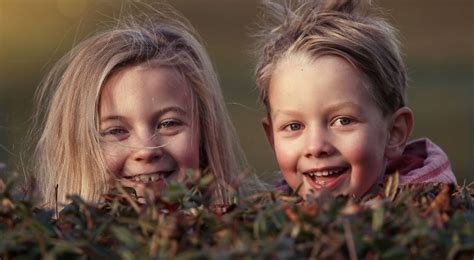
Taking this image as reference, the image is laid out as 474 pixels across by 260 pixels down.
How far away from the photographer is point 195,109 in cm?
351

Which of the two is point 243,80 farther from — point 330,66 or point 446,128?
point 330,66

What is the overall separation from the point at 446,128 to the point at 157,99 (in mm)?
8788

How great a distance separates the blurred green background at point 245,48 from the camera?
11531mm

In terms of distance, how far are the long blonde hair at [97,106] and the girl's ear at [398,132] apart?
21.6 inches

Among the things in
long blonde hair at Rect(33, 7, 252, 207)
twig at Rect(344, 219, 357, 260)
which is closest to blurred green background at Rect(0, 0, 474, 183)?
long blonde hair at Rect(33, 7, 252, 207)

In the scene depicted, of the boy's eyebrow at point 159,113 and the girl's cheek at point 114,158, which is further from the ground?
the boy's eyebrow at point 159,113

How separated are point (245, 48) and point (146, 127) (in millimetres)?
8479

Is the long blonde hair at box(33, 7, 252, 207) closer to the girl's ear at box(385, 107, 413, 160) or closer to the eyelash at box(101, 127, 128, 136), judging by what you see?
the eyelash at box(101, 127, 128, 136)

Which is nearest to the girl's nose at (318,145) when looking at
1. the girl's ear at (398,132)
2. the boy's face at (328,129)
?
the boy's face at (328,129)

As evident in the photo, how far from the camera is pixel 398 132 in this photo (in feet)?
10.9

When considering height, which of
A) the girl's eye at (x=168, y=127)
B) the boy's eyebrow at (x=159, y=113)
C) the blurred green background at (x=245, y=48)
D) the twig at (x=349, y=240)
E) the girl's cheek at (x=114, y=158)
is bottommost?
the twig at (x=349, y=240)

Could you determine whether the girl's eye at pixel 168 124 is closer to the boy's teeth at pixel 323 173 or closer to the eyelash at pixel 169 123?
the eyelash at pixel 169 123

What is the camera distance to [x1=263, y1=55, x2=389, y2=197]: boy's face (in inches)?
120

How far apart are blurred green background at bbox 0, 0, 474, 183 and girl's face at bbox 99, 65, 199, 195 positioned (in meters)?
7.12
